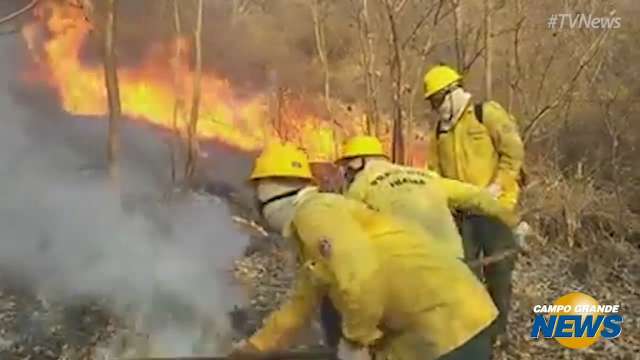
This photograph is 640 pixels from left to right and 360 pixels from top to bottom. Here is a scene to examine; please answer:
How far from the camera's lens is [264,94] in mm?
3764

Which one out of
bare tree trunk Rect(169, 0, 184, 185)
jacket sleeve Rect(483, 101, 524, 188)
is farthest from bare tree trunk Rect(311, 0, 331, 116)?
jacket sleeve Rect(483, 101, 524, 188)

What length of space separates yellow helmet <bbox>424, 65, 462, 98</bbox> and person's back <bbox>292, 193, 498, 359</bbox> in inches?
31.8

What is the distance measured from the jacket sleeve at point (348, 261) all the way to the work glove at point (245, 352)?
43 centimetres

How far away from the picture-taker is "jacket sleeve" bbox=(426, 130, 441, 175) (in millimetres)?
3893

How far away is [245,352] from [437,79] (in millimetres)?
1164

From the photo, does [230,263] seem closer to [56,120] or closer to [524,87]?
[56,120]

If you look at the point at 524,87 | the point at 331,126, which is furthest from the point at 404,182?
the point at 524,87

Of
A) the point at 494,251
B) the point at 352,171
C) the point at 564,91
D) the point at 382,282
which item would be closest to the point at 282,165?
the point at 352,171

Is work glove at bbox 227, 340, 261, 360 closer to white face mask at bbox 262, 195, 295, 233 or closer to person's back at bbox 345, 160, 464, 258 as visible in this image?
white face mask at bbox 262, 195, 295, 233

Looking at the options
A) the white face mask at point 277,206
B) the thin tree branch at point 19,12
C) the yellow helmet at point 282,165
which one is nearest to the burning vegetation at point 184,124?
the thin tree branch at point 19,12

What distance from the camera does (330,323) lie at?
3492mm

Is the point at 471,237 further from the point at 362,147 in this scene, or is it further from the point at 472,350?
the point at 472,350

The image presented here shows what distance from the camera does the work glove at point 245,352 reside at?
11.0 ft

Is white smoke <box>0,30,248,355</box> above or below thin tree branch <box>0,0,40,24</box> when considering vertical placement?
below
